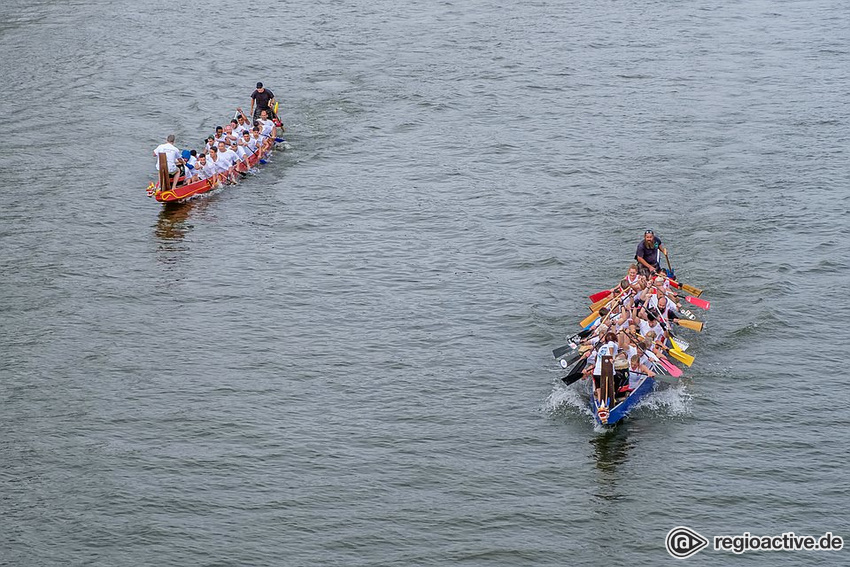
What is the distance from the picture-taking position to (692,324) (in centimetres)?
3256

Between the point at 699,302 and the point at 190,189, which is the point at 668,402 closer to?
the point at 699,302

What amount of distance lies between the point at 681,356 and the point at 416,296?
372 inches

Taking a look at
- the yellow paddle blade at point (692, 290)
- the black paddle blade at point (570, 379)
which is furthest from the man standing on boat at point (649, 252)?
the black paddle blade at point (570, 379)

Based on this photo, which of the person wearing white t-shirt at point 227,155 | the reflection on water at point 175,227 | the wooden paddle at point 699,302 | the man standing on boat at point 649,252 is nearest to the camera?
the wooden paddle at point 699,302

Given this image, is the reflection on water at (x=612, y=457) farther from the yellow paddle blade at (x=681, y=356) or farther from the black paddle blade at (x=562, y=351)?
the black paddle blade at (x=562, y=351)

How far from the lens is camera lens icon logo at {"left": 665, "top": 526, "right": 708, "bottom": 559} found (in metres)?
24.9

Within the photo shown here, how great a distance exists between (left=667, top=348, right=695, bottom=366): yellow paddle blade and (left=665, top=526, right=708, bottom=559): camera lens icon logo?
6.18 m

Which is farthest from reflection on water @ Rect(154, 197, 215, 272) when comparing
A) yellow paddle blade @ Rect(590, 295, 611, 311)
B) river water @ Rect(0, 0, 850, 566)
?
yellow paddle blade @ Rect(590, 295, 611, 311)

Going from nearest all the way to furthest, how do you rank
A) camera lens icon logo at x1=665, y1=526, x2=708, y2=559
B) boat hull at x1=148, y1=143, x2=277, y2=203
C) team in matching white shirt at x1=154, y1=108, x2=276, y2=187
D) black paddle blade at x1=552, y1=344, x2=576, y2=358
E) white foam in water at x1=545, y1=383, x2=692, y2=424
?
camera lens icon logo at x1=665, y1=526, x2=708, y2=559, white foam in water at x1=545, y1=383, x2=692, y2=424, black paddle blade at x1=552, y1=344, x2=576, y2=358, boat hull at x1=148, y1=143, x2=277, y2=203, team in matching white shirt at x1=154, y1=108, x2=276, y2=187

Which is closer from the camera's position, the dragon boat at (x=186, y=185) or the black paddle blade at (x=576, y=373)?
the black paddle blade at (x=576, y=373)

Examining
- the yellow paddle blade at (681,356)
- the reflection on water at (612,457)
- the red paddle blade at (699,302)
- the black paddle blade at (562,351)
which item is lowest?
the reflection on water at (612,457)

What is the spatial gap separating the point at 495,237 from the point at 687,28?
1196 inches

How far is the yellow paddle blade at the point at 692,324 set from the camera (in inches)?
1273

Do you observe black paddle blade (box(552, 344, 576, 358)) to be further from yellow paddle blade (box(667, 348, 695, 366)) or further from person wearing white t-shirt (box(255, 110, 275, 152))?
person wearing white t-shirt (box(255, 110, 275, 152))
